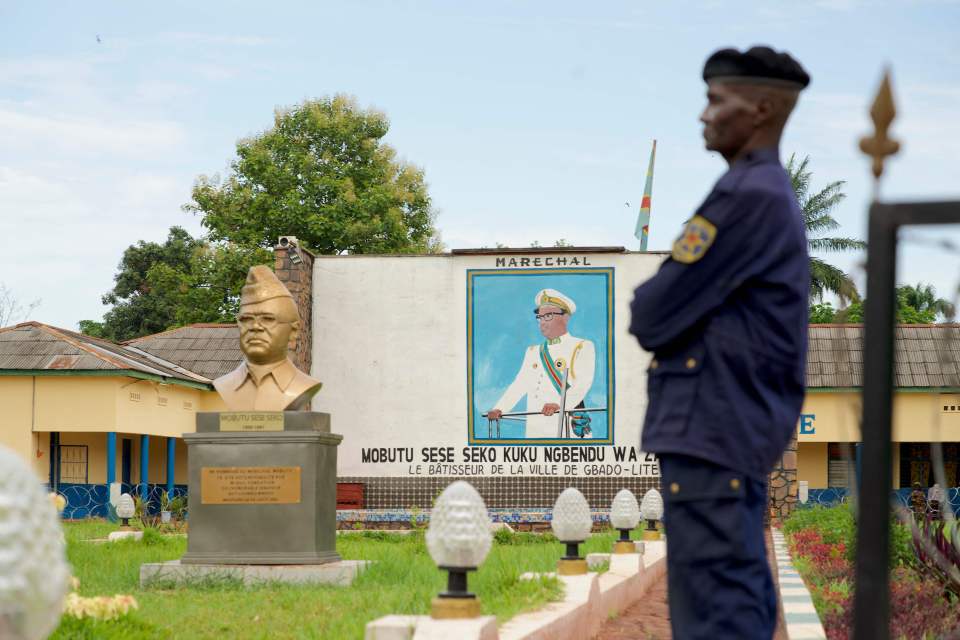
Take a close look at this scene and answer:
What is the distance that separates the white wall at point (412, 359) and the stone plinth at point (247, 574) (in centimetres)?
981

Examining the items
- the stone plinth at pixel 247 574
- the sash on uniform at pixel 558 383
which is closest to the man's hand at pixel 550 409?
the sash on uniform at pixel 558 383

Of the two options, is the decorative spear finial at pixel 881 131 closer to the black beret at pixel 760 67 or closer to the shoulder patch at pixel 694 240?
the shoulder patch at pixel 694 240

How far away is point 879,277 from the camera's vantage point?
217 centimetres

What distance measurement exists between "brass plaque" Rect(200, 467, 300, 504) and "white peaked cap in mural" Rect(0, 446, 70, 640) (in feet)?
25.8

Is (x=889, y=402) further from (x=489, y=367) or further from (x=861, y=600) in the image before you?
(x=489, y=367)

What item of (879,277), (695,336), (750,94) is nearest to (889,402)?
(879,277)

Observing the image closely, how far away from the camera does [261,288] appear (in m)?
10.4

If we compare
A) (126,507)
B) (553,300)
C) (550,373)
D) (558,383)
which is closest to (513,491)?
(558,383)

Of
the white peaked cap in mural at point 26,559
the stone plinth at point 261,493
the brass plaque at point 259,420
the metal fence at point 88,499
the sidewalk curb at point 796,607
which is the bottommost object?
the metal fence at point 88,499

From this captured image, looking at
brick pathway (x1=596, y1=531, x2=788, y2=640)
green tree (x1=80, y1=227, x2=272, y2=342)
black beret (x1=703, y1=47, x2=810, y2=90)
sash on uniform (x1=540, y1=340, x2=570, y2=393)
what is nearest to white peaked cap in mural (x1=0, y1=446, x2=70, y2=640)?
black beret (x1=703, y1=47, x2=810, y2=90)

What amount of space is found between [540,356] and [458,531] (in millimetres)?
14115

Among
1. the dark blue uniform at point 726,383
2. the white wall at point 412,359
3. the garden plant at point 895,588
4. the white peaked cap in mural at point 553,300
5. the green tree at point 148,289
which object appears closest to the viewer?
the dark blue uniform at point 726,383

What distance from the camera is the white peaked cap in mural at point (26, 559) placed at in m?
1.79

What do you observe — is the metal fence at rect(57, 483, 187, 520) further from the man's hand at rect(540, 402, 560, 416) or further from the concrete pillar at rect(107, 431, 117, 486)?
the man's hand at rect(540, 402, 560, 416)
